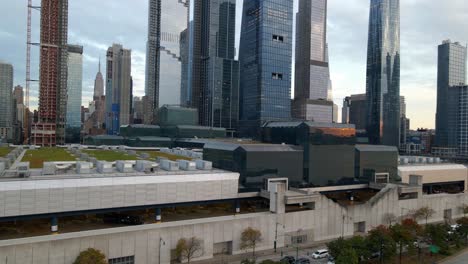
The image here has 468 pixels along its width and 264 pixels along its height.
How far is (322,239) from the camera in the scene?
228ft

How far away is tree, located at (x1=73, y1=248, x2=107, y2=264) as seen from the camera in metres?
43.8

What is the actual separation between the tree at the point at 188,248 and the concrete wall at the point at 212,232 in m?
1.15

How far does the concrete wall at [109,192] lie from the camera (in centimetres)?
4947

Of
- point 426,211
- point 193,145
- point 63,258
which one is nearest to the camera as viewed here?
point 63,258

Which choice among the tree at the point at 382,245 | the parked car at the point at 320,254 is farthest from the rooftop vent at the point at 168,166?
the tree at the point at 382,245

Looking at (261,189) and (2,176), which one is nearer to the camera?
(2,176)

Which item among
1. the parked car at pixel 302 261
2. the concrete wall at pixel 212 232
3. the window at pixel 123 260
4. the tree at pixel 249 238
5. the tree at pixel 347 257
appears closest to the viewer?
the concrete wall at pixel 212 232

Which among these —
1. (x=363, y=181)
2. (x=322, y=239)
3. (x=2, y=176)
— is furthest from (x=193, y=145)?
(x=2, y=176)

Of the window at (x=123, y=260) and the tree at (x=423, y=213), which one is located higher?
the tree at (x=423, y=213)

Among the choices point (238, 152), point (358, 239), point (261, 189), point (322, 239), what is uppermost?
point (238, 152)

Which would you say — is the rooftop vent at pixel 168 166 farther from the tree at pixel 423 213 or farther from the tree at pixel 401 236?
the tree at pixel 423 213

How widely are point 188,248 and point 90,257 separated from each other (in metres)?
14.0

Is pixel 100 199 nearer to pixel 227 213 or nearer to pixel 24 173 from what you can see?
pixel 24 173

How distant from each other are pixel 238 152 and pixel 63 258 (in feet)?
120
